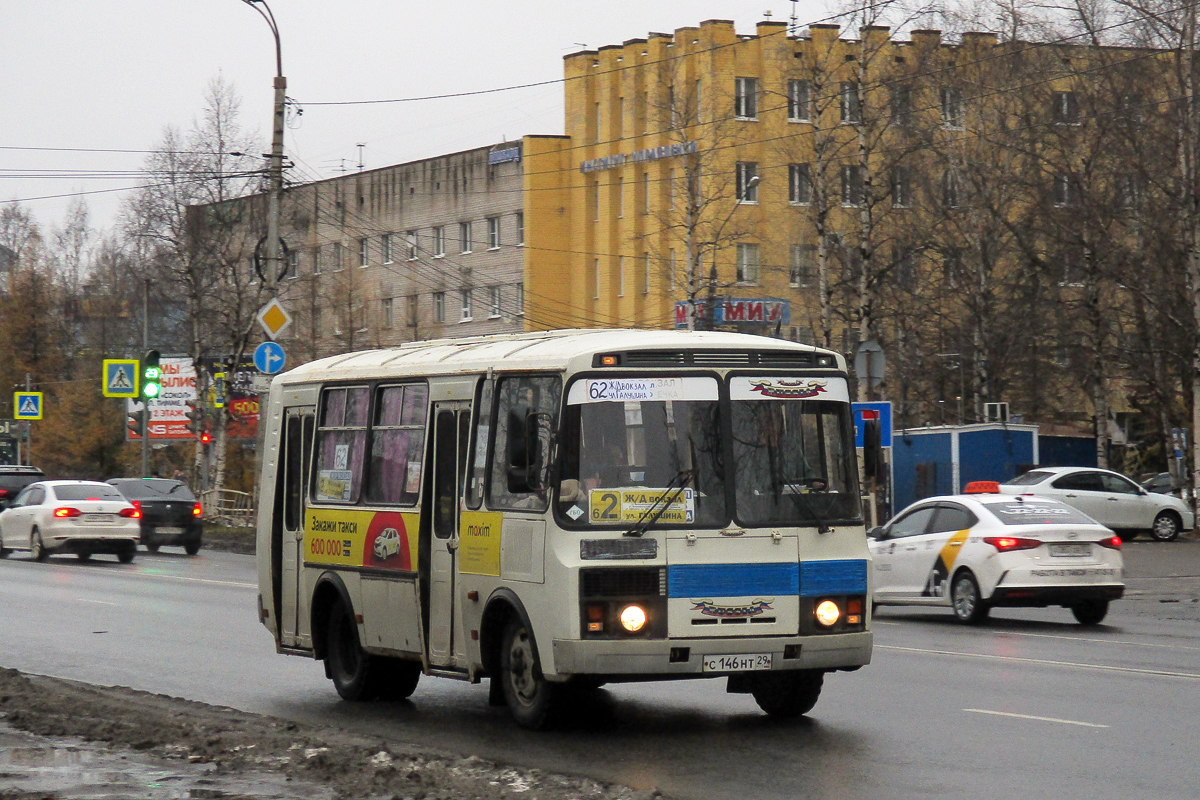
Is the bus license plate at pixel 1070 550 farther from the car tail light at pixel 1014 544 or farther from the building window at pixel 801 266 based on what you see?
the building window at pixel 801 266

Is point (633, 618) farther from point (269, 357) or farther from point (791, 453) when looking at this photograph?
point (269, 357)

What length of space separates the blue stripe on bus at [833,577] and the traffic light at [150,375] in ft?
105

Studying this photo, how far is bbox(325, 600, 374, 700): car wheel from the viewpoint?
12.5 m

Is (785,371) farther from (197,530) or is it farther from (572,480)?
(197,530)

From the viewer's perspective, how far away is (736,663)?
1012 cm

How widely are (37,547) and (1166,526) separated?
23033 mm

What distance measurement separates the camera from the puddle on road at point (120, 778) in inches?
329

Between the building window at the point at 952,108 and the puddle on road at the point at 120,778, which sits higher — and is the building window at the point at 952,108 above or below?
above

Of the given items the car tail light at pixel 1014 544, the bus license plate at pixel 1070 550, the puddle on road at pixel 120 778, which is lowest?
the puddle on road at pixel 120 778

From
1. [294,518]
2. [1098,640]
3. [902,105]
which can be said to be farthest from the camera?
[902,105]

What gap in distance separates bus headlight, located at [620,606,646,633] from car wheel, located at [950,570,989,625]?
9902 mm

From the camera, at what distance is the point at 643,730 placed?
10695 mm

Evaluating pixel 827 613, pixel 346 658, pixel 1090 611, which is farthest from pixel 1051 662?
pixel 346 658

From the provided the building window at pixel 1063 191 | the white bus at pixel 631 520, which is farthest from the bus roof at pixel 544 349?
the building window at pixel 1063 191
